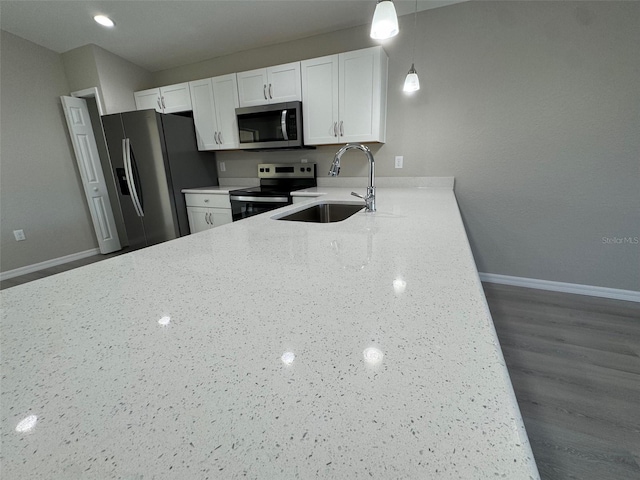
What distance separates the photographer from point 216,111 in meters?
3.01

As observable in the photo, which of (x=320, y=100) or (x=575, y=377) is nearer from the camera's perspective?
(x=575, y=377)

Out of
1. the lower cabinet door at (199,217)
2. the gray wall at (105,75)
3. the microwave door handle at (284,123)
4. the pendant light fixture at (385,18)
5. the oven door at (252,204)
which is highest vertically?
the gray wall at (105,75)

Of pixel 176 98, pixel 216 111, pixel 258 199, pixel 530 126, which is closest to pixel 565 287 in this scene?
pixel 530 126

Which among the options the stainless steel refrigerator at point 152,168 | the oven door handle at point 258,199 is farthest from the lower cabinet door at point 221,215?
the stainless steel refrigerator at point 152,168

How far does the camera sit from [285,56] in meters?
2.87

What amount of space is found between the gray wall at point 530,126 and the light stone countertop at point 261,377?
2206 millimetres

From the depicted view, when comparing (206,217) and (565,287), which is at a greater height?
(206,217)

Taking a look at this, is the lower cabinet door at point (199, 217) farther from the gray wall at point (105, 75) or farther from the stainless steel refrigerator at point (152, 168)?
the gray wall at point (105, 75)

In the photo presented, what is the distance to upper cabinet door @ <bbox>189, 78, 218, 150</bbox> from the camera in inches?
118

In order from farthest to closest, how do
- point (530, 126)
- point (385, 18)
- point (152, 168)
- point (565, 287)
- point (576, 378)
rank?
point (152, 168), point (565, 287), point (530, 126), point (576, 378), point (385, 18)

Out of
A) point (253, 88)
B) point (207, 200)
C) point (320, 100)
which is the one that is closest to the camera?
point (320, 100)

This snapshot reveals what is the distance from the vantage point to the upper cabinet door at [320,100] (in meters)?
2.44

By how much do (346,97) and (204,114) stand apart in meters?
1.70

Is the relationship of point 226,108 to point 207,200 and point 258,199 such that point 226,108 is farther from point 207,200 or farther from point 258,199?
point 258,199
